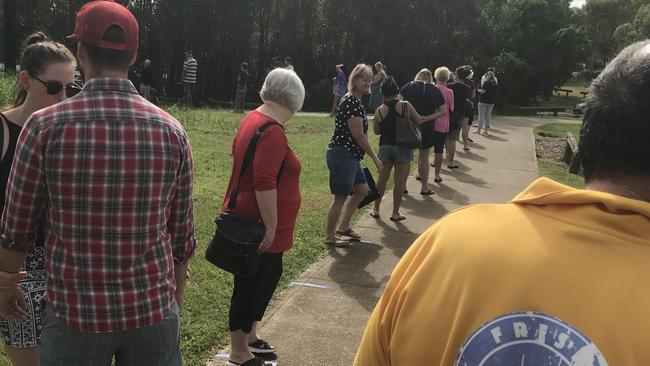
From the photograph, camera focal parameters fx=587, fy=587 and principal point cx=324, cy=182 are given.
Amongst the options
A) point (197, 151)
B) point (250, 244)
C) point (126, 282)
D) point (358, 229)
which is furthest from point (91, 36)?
point (197, 151)

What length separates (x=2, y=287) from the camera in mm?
1987

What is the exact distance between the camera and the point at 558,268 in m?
1.10

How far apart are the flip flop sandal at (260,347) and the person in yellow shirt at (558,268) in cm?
252

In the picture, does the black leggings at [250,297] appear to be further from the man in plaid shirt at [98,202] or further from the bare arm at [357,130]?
the bare arm at [357,130]

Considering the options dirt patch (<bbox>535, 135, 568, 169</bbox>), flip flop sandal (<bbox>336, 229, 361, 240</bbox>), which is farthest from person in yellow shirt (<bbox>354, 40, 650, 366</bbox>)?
dirt patch (<bbox>535, 135, 568, 169</bbox>)

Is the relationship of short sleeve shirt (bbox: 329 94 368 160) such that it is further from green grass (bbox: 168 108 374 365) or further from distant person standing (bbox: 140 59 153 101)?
distant person standing (bbox: 140 59 153 101)

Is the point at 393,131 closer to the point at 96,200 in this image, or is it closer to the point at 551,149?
the point at 96,200

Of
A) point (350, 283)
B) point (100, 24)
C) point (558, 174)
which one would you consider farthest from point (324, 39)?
point (100, 24)

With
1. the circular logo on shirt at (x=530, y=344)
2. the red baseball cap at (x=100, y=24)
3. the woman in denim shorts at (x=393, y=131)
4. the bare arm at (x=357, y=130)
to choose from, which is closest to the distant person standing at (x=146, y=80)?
the woman in denim shorts at (x=393, y=131)

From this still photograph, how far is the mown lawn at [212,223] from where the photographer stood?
3.87 meters

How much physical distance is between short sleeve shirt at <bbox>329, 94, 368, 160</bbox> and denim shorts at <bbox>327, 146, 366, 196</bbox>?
5cm

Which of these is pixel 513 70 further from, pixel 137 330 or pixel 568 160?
pixel 137 330

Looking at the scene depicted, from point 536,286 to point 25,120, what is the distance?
2.08 m

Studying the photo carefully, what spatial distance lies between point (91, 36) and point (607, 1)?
6832 centimetres
